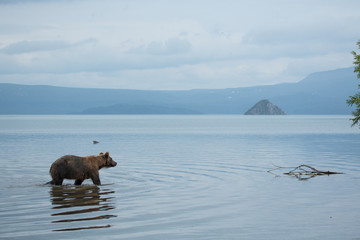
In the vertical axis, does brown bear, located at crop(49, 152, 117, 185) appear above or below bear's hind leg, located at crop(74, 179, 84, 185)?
above

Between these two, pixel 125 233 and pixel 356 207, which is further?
pixel 356 207

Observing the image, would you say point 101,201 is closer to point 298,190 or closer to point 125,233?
point 125,233

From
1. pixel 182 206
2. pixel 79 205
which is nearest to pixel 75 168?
pixel 79 205

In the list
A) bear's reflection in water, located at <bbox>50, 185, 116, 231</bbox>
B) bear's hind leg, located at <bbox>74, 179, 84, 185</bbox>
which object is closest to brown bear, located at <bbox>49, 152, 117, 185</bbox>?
bear's hind leg, located at <bbox>74, 179, 84, 185</bbox>

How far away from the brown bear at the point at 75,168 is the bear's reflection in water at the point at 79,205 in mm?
433

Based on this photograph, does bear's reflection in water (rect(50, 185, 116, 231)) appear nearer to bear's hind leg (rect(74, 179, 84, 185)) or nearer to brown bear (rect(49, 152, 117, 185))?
bear's hind leg (rect(74, 179, 84, 185))

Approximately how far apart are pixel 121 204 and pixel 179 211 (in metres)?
2.42

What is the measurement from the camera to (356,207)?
17.5 meters

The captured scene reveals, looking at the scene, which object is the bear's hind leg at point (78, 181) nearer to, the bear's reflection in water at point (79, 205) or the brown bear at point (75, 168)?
the brown bear at point (75, 168)

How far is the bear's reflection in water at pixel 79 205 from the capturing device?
1462 centimetres

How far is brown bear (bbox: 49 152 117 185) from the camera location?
21609 millimetres

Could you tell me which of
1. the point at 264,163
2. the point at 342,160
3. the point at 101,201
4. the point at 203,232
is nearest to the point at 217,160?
the point at 264,163

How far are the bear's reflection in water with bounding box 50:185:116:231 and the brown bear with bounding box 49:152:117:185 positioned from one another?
43 cm

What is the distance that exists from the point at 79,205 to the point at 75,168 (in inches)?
179
